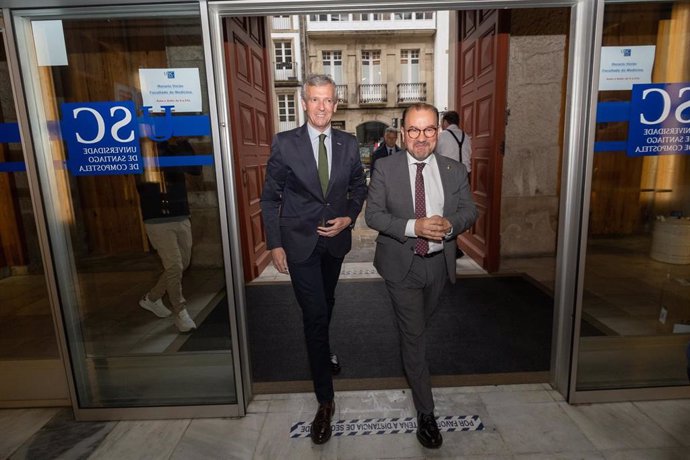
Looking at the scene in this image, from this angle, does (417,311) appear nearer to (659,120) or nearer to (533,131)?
(659,120)

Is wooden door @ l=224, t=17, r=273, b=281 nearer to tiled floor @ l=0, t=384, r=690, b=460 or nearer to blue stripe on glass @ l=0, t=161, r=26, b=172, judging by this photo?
blue stripe on glass @ l=0, t=161, r=26, b=172

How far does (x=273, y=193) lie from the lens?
2230 mm

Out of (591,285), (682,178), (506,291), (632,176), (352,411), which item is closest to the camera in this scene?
(352,411)

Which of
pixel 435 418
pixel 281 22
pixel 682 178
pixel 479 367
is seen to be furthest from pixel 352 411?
pixel 281 22

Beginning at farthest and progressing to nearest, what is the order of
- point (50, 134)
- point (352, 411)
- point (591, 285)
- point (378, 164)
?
point (591, 285)
point (352, 411)
point (50, 134)
point (378, 164)

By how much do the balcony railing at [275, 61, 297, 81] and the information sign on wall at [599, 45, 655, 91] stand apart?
78.6ft

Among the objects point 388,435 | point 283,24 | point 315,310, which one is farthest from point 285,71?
point 388,435

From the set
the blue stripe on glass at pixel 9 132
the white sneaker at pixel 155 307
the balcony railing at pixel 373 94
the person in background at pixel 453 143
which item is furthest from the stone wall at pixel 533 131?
the balcony railing at pixel 373 94

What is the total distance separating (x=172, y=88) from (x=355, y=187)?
44.9 inches

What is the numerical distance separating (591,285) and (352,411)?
2537mm

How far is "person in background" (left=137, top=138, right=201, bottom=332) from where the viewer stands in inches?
93.7

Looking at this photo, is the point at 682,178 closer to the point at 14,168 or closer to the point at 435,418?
the point at 435,418

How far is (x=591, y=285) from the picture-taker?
3641 mm

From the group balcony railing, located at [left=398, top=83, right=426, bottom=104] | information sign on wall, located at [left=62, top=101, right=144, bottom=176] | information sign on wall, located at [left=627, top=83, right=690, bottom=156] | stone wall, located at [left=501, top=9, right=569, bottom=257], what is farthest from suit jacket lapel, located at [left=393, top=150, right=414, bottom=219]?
balcony railing, located at [left=398, top=83, right=426, bottom=104]
